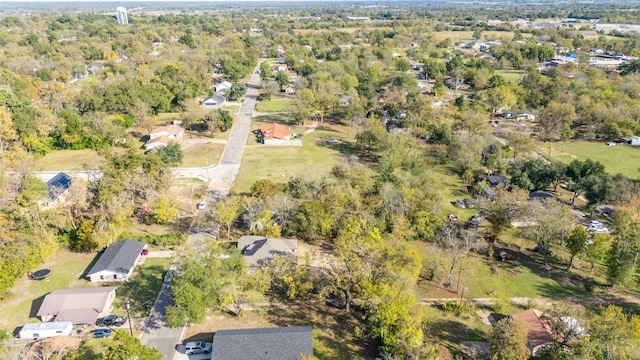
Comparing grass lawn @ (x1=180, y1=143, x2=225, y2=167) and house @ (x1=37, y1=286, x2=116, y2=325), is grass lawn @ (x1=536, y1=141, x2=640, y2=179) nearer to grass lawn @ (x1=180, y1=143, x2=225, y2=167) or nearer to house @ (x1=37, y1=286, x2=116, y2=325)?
grass lawn @ (x1=180, y1=143, x2=225, y2=167)

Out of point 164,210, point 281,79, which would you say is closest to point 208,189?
point 164,210

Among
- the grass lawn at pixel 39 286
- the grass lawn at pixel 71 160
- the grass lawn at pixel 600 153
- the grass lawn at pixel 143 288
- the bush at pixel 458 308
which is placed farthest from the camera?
the grass lawn at pixel 600 153

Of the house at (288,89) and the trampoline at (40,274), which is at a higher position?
the house at (288,89)

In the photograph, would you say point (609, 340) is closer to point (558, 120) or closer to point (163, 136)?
point (558, 120)

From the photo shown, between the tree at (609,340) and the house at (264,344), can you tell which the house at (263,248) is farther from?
the tree at (609,340)

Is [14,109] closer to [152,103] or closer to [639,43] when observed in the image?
[152,103]

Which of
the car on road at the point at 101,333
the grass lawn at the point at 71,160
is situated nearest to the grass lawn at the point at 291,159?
the grass lawn at the point at 71,160

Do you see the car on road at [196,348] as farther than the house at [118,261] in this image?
No

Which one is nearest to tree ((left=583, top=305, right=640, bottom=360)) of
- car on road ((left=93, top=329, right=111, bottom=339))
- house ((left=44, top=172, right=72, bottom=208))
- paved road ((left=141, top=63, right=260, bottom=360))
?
paved road ((left=141, top=63, right=260, bottom=360))
